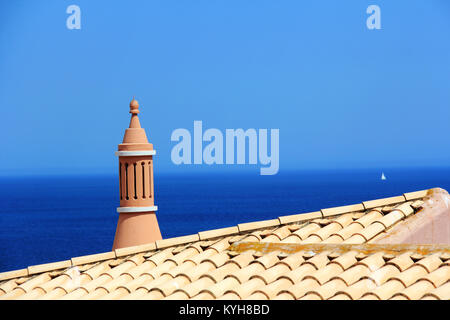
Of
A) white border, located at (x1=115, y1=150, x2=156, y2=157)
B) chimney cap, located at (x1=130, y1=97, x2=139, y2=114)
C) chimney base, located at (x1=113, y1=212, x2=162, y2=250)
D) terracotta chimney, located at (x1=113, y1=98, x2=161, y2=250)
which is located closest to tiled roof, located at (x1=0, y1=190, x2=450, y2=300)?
chimney base, located at (x1=113, y1=212, x2=162, y2=250)

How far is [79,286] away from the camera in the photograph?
704cm

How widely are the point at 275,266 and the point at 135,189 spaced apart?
6.31 m

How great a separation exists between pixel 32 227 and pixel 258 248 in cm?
8470

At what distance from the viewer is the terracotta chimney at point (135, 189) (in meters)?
12.2

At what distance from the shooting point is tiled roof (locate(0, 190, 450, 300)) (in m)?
5.83

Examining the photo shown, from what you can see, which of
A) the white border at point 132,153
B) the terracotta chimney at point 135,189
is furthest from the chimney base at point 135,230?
the white border at point 132,153

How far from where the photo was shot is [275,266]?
6.50 metres

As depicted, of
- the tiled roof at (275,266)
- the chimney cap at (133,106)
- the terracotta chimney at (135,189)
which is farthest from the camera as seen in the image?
the chimney cap at (133,106)

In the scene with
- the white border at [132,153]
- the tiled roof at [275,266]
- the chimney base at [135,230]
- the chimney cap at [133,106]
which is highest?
the chimney cap at [133,106]

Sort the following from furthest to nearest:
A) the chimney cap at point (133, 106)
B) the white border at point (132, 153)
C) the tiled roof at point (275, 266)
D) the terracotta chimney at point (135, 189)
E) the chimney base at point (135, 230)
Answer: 1. the chimney cap at point (133, 106)
2. the white border at point (132, 153)
3. the terracotta chimney at point (135, 189)
4. the chimney base at point (135, 230)
5. the tiled roof at point (275, 266)

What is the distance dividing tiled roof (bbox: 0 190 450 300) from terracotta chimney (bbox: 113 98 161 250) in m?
4.42

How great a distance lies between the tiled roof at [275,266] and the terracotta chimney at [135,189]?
4.42m

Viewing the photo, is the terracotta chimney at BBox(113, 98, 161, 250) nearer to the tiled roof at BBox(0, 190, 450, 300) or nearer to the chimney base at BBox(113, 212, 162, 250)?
the chimney base at BBox(113, 212, 162, 250)

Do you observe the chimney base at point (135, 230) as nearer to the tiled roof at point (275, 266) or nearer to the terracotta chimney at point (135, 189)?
the terracotta chimney at point (135, 189)
